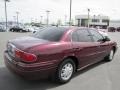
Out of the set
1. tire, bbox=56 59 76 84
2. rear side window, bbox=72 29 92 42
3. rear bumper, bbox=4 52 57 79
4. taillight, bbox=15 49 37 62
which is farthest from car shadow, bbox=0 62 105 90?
rear side window, bbox=72 29 92 42

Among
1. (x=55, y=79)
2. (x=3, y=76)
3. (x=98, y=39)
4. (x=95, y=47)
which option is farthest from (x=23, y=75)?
(x=98, y=39)

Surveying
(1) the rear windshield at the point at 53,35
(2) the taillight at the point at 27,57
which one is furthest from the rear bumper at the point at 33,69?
(1) the rear windshield at the point at 53,35

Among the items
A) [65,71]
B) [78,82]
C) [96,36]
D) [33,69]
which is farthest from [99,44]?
[33,69]

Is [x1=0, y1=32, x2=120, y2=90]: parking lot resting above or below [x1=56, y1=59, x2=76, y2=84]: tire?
below

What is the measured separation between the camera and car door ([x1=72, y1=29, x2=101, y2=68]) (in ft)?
14.8

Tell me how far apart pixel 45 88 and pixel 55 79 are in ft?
1.18

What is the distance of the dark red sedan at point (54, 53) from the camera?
3.58 m

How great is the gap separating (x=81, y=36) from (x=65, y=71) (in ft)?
4.03

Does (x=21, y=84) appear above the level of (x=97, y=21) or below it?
below

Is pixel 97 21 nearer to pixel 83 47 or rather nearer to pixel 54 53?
pixel 83 47

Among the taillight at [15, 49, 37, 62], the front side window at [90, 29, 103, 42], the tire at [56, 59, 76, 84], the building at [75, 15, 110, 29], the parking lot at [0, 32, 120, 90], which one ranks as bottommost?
the parking lot at [0, 32, 120, 90]

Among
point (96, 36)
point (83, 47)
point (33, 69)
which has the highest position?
point (96, 36)

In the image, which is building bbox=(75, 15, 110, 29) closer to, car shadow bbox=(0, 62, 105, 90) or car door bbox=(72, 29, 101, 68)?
car door bbox=(72, 29, 101, 68)

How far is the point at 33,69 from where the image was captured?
3557 mm
